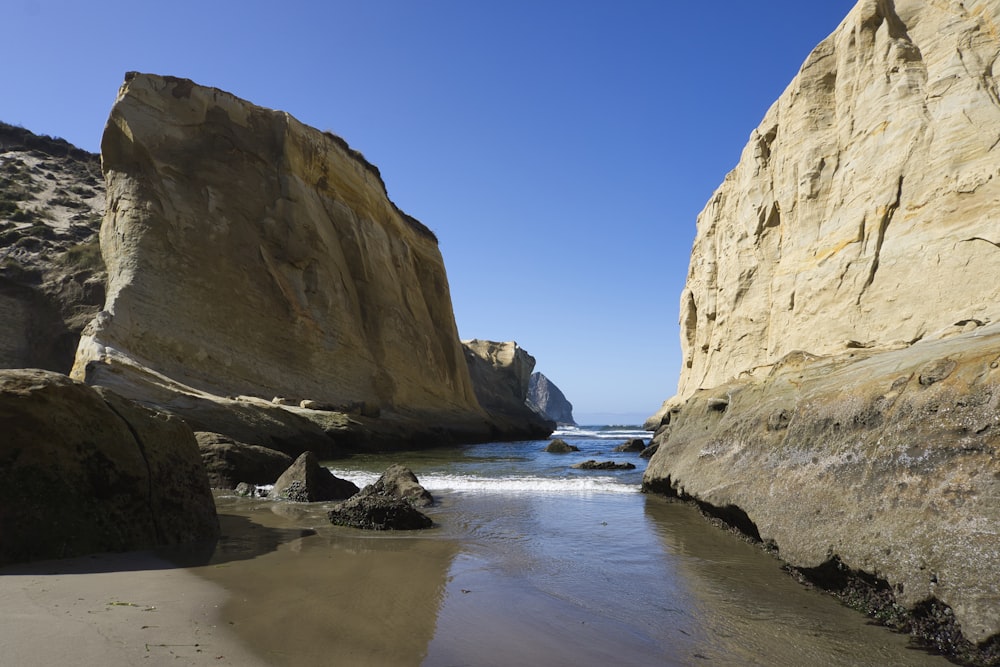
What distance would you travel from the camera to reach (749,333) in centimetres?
2480

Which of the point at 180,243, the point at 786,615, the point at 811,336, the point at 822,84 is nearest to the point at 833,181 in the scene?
the point at 822,84

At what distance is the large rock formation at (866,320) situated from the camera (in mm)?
3734

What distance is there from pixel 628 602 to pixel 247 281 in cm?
2269

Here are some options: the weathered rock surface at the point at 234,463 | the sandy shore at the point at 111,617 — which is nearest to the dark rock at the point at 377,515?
the sandy shore at the point at 111,617

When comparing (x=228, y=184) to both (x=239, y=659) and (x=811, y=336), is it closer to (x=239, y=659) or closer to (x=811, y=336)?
(x=811, y=336)

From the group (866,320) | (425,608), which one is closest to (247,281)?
(866,320)

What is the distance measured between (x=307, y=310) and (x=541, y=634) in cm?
2354

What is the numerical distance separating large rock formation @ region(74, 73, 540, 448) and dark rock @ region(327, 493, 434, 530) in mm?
10314

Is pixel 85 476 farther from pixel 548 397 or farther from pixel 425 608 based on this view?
pixel 548 397

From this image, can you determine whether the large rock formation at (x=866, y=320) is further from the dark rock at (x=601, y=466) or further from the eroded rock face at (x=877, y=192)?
the dark rock at (x=601, y=466)

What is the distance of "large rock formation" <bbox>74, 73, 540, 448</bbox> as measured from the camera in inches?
728

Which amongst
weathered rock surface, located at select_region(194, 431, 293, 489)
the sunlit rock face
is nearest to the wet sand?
weathered rock surface, located at select_region(194, 431, 293, 489)

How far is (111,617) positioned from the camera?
10.7ft

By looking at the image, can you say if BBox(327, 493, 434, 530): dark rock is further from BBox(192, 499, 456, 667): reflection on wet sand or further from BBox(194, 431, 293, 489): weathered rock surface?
BBox(194, 431, 293, 489): weathered rock surface
